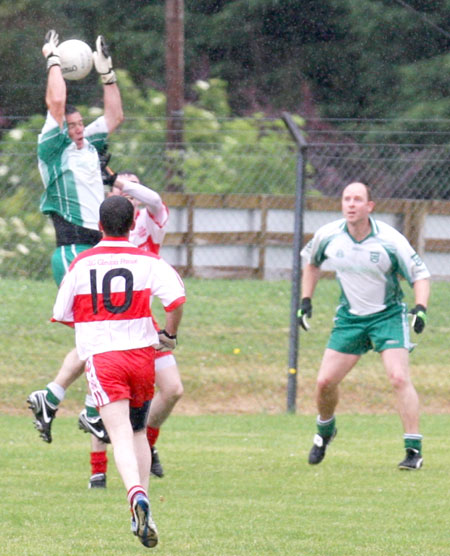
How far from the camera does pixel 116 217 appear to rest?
19.2 feet

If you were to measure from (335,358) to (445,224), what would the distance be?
17.5 ft

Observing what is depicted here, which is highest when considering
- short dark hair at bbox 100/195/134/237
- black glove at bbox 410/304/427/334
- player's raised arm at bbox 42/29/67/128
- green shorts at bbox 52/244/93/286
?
player's raised arm at bbox 42/29/67/128

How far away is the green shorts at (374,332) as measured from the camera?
332 inches

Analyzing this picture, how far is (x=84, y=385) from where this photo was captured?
12.2 metres

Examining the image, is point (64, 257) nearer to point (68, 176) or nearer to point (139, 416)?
point (68, 176)

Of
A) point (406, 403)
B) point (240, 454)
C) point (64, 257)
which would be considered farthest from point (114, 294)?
point (240, 454)

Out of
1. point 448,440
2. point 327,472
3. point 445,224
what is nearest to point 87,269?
point 327,472

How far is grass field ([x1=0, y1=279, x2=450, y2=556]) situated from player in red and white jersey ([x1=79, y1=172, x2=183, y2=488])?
181 mm

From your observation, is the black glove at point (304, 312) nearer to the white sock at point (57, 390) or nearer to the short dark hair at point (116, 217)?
the white sock at point (57, 390)

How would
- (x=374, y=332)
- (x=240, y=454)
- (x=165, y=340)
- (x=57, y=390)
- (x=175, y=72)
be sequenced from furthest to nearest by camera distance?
(x=175, y=72) < (x=240, y=454) < (x=374, y=332) < (x=57, y=390) < (x=165, y=340)

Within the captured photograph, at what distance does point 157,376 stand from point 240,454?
4.96ft

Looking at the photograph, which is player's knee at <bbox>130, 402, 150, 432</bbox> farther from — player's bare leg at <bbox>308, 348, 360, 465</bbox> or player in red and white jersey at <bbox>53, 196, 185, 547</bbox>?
player's bare leg at <bbox>308, 348, 360, 465</bbox>

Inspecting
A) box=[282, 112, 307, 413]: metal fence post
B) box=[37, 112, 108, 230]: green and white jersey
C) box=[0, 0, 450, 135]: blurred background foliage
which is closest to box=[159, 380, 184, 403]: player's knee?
box=[37, 112, 108, 230]: green and white jersey

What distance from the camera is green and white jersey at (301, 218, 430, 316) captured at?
27.6 ft
